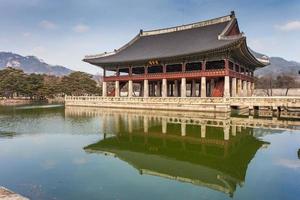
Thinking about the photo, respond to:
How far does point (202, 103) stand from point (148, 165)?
23.0 m

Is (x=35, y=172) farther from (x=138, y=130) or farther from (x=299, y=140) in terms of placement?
(x=299, y=140)

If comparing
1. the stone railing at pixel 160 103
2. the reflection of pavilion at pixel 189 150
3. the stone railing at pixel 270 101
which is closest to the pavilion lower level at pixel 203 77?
the stone railing at pixel 270 101

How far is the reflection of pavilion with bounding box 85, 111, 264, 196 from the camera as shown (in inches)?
402

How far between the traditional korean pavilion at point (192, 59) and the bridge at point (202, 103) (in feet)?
12.2

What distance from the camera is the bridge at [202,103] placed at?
30.6 metres

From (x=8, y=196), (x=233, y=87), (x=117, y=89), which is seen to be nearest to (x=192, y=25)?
(x=233, y=87)

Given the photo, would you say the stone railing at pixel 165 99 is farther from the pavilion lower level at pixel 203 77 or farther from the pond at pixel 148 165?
the pond at pixel 148 165

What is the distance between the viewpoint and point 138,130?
20703 mm

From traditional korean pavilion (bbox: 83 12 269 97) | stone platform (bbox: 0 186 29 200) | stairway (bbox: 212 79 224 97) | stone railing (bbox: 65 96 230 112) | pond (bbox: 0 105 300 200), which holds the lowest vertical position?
pond (bbox: 0 105 300 200)

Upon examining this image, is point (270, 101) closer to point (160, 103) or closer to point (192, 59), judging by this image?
point (192, 59)

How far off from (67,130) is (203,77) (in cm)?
2275

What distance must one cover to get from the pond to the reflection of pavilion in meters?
0.03

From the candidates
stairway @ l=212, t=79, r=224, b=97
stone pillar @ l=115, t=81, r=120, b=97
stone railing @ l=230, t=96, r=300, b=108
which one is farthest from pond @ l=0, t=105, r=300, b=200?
stone pillar @ l=115, t=81, r=120, b=97

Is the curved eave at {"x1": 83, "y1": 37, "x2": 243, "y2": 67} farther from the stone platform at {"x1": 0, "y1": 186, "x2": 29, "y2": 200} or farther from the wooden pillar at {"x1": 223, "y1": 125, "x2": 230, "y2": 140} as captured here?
the stone platform at {"x1": 0, "y1": 186, "x2": 29, "y2": 200}
